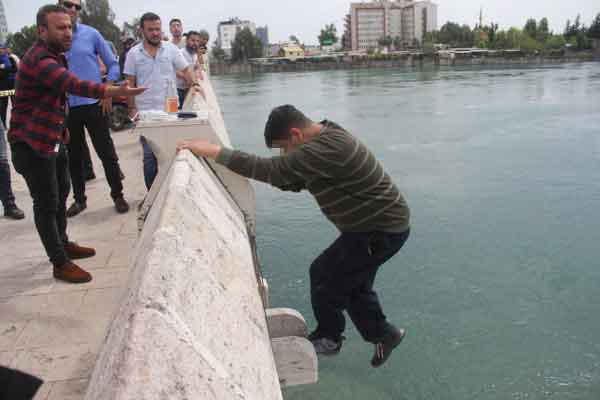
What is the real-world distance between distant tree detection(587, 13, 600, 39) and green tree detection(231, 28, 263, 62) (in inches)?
2959

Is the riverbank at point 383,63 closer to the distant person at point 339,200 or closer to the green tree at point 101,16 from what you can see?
the green tree at point 101,16

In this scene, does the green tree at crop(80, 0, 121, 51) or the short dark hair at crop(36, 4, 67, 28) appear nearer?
the short dark hair at crop(36, 4, 67, 28)

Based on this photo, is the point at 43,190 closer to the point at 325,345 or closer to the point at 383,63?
the point at 325,345

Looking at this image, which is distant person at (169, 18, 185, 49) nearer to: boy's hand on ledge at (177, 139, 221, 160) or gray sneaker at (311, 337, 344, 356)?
boy's hand on ledge at (177, 139, 221, 160)

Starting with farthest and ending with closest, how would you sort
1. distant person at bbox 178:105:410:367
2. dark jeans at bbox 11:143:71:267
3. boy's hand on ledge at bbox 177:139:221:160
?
dark jeans at bbox 11:143:71:267
boy's hand on ledge at bbox 177:139:221:160
distant person at bbox 178:105:410:367

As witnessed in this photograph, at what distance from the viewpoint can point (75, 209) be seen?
572 cm

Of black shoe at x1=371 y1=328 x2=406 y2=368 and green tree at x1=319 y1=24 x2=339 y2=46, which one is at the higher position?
green tree at x1=319 y1=24 x2=339 y2=46

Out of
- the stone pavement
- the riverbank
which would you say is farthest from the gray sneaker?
the riverbank

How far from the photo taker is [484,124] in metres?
17.4

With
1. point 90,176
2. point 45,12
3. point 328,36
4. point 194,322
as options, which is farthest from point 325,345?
point 328,36

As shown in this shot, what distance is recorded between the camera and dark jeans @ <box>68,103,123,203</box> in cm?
545

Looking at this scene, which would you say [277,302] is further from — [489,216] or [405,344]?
[489,216]

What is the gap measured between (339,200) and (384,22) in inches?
7328

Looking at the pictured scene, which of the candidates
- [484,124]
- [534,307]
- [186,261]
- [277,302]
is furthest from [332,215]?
[484,124]
